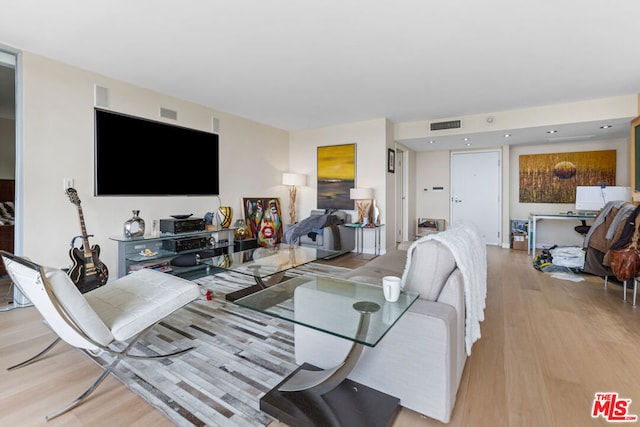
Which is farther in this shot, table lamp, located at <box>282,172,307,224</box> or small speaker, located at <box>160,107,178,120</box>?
table lamp, located at <box>282,172,307,224</box>

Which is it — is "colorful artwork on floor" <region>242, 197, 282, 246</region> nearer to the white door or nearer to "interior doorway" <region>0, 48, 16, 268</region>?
"interior doorway" <region>0, 48, 16, 268</region>

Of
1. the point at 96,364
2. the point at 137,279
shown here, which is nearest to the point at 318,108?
the point at 137,279

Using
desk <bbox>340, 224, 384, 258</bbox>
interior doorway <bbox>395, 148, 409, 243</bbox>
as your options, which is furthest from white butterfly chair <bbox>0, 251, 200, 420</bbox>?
interior doorway <bbox>395, 148, 409, 243</bbox>

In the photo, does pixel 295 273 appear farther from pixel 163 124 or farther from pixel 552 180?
pixel 552 180

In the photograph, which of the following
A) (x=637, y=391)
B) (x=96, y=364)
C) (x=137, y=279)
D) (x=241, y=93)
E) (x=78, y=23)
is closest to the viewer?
(x=637, y=391)

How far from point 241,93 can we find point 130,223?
2.13 metres

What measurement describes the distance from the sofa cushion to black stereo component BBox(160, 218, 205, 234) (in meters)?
3.24

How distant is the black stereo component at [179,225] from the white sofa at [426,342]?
108 inches

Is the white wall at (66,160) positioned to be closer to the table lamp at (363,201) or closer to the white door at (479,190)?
the table lamp at (363,201)

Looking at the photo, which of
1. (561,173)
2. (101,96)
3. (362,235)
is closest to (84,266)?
(101,96)

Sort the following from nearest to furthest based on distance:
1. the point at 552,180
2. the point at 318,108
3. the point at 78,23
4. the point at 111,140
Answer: the point at 78,23
the point at 111,140
the point at 318,108
the point at 552,180

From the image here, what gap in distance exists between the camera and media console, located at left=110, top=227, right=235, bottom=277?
3352mm

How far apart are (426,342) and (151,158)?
3.92 meters

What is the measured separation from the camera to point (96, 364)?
1.84 m
